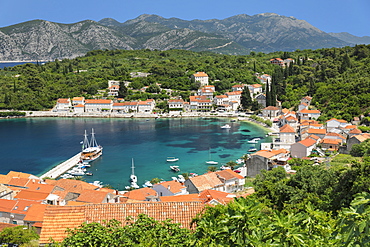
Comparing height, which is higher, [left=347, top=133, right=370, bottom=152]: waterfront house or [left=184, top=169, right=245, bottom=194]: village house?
[left=347, top=133, right=370, bottom=152]: waterfront house

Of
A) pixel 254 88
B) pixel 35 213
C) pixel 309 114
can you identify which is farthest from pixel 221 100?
pixel 35 213

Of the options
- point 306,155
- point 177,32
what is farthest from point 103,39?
point 306,155

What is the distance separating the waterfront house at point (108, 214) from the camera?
23.4 feet

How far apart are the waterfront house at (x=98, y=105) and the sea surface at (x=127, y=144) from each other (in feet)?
19.3

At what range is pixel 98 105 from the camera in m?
64.8

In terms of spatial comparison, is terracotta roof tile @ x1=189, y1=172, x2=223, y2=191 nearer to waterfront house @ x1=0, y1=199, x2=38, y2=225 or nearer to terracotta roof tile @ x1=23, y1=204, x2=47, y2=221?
terracotta roof tile @ x1=23, y1=204, x2=47, y2=221

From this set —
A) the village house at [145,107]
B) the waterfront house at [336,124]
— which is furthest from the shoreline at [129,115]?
the waterfront house at [336,124]

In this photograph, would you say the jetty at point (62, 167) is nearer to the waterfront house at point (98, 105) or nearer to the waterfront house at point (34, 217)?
the waterfront house at point (34, 217)

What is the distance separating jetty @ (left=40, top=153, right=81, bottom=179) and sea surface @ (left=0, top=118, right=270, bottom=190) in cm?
121

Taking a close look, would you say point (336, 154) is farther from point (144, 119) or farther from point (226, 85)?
point (226, 85)

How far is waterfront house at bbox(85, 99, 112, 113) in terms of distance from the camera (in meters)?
64.5

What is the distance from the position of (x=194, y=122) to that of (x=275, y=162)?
1173 inches

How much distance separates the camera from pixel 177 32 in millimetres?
198125

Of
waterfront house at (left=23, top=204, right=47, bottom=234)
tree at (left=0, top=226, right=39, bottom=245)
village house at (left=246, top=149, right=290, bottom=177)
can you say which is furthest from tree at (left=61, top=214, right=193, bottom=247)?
village house at (left=246, top=149, right=290, bottom=177)
